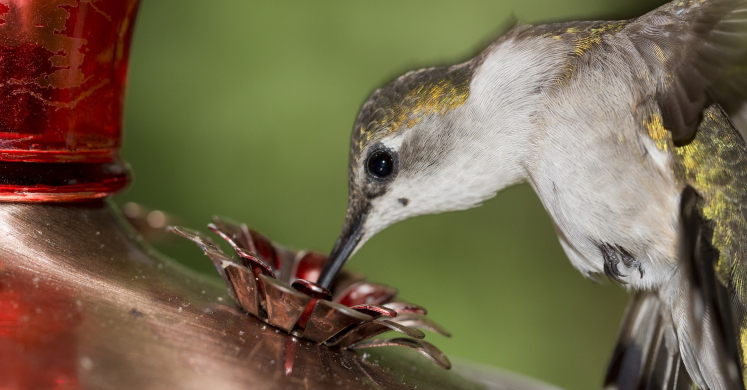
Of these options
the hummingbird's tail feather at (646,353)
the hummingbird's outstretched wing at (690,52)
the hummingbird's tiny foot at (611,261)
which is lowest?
the hummingbird's tail feather at (646,353)

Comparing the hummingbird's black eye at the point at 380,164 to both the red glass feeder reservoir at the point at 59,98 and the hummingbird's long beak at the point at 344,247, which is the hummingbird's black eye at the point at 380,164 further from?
the red glass feeder reservoir at the point at 59,98

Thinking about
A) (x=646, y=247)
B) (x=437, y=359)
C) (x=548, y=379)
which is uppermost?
(x=646, y=247)

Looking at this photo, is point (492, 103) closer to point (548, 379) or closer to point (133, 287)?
point (133, 287)

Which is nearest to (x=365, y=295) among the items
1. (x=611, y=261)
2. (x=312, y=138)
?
(x=611, y=261)

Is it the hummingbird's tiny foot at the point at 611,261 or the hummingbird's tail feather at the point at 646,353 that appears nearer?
the hummingbird's tiny foot at the point at 611,261

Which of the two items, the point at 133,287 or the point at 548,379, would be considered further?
the point at 548,379

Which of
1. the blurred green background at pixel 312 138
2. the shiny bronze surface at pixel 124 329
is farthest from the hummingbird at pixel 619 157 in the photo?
the blurred green background at pixel 312 138

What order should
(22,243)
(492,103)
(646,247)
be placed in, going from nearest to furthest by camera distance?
(22,243)
(646,247)
(492,103)

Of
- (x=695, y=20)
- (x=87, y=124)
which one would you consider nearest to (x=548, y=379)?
(x=695, y=20)
